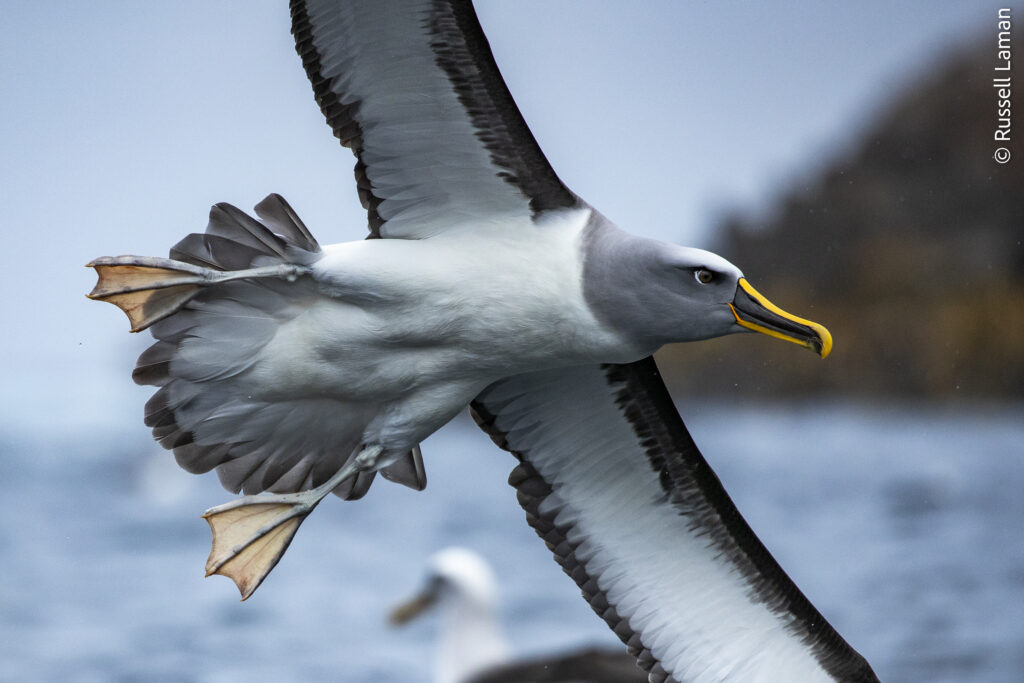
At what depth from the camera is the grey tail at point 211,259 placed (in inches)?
152

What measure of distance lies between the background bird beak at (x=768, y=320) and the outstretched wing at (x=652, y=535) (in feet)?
2.34

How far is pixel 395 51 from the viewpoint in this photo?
148 inches

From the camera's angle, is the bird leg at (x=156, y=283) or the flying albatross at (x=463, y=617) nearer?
the bird leg at (x=156, y=283)

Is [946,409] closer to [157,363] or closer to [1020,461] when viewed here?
[1020,461]

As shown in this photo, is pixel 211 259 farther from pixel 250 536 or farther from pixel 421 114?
pixel 250 536

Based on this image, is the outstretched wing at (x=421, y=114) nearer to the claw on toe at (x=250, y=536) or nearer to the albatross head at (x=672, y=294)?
the albatross head at (x=672, y=294)

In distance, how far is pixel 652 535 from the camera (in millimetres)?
4906

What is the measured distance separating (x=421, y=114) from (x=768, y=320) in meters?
1.24

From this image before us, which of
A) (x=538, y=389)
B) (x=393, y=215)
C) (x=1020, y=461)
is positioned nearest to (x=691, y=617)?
(x=538, y=389)

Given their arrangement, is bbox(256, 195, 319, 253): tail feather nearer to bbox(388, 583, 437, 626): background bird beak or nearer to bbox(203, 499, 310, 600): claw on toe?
bbox(203, 499, 310, 600): claw on toe

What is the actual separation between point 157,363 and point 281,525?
0.77m

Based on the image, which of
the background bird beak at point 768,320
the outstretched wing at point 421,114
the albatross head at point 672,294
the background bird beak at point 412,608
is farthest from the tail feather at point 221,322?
the background bird beak at point 412,608

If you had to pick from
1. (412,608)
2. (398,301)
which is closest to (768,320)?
(398,301)

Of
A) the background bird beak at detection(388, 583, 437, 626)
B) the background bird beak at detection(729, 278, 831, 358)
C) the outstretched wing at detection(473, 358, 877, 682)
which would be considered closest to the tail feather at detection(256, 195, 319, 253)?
the outstretched wing at detection(473, 358, 877, 682)
